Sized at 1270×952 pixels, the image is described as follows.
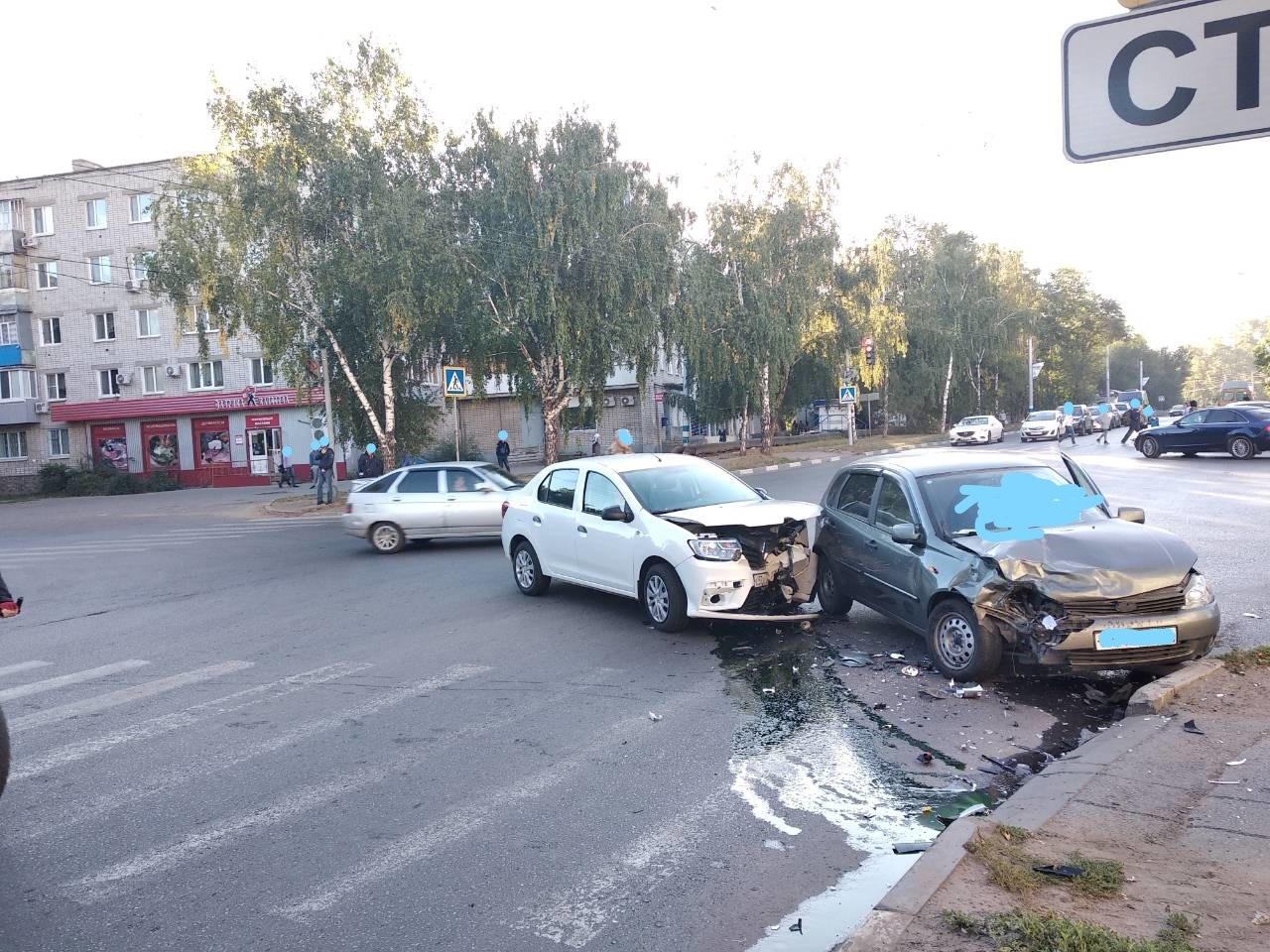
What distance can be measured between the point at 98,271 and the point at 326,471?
90.4 ft

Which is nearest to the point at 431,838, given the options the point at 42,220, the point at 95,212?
the point at 95,212

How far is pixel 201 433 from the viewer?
48.2 m

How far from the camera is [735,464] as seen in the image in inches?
1489

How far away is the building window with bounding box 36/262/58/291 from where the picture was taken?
49062 mm

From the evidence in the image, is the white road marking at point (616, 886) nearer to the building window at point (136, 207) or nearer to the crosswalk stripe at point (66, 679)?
the crosswalk stripe at point (66, 679)

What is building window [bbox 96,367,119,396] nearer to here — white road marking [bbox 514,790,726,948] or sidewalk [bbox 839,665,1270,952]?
white road marking [bbox 514,790,726,948]

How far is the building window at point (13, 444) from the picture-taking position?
51.0 metres

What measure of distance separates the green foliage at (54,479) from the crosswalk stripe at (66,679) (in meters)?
43.1

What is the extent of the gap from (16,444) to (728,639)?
53.2m

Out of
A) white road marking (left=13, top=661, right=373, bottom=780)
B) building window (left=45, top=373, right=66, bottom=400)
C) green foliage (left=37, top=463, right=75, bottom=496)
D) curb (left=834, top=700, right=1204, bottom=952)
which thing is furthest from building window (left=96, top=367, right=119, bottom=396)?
curb (left=834, top=700, right=1204, bottom=952)

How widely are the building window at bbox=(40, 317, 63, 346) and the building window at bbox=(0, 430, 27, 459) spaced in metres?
4.99

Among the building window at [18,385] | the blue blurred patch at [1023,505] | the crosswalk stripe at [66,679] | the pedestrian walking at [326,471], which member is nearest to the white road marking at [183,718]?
the crosswalk stripe at [66,679]

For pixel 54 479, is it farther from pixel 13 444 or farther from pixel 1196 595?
pixel 1196 595

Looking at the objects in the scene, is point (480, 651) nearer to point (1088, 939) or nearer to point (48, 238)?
point (1088, 939)
